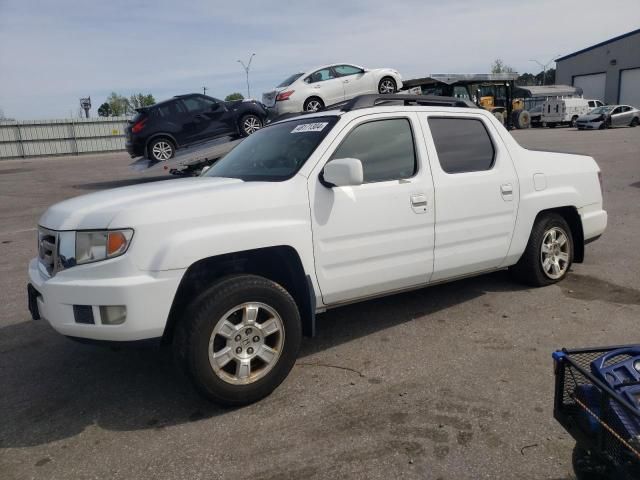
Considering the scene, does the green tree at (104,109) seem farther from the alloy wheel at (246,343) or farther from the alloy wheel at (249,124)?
the alloy wheel at (246,343)

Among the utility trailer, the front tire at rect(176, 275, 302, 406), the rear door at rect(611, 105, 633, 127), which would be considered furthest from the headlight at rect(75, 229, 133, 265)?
the rear door at rect(611, 105, 633, 127)

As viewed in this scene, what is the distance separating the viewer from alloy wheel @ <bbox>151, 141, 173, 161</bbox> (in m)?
13.6

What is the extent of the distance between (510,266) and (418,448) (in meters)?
2.73

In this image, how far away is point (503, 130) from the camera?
4.74 meters

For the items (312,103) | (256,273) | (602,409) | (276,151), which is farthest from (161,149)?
(602,409)

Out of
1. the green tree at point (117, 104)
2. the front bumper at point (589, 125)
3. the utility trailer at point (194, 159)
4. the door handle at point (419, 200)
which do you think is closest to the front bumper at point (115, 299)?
the door handle at point (419, 200)

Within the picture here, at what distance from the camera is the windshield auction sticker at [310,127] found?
12.6 feet

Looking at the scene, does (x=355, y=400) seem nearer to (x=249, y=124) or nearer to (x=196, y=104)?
(x=249, y=124)

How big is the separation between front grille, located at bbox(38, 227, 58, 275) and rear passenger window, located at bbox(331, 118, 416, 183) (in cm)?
187

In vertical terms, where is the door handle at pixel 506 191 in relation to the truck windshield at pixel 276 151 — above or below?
below

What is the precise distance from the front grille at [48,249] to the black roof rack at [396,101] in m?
2.24

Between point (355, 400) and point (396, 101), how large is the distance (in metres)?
2.46

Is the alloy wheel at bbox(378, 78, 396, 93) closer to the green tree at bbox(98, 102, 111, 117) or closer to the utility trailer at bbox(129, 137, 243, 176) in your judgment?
the utility trailer at bbox(129, 137, 243, 176)

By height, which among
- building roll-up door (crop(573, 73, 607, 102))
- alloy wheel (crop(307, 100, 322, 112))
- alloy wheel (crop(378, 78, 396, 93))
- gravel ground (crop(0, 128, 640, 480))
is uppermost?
building roll-up door (crop(573, 73, 607, 102))
